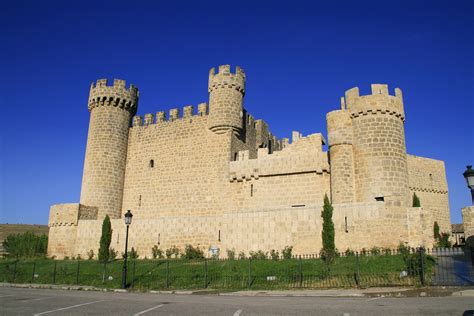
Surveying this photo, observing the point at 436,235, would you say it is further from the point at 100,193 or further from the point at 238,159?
the point at 100,193

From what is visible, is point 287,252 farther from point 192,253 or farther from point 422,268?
point 422,268

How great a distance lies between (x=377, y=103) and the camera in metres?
21.4

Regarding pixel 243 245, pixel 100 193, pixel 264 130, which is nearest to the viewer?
pixel 243 245

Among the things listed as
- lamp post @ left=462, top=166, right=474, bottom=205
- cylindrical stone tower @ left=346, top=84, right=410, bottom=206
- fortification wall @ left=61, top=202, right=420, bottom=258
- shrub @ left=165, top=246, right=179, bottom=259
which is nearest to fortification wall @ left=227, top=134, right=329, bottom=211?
fortification wall @ left=61, top=202, right=420, bottom=258

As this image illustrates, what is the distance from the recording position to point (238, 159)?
28578mm

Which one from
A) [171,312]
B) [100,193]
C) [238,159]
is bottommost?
[171,312]

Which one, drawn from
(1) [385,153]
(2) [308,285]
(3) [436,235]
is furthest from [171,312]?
(3) [436,235]

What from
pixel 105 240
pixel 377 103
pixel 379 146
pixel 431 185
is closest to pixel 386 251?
pixel 379 146

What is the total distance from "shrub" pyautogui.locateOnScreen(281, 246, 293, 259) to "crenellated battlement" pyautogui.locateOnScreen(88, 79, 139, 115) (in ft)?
58.7

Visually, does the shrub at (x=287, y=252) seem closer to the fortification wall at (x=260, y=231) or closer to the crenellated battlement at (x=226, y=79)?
the fortification wall at (x=260, y=231)

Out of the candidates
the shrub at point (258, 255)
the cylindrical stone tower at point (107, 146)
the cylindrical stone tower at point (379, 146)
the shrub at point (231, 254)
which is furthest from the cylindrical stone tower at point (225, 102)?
the shrub at point (258, 255)

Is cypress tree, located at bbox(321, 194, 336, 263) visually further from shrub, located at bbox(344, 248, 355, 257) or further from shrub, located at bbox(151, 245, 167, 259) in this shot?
shrub, located at bbox(151, 245, 167, 259)

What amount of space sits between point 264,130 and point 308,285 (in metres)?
20.6

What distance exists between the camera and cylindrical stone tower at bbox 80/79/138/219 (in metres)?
29.5
